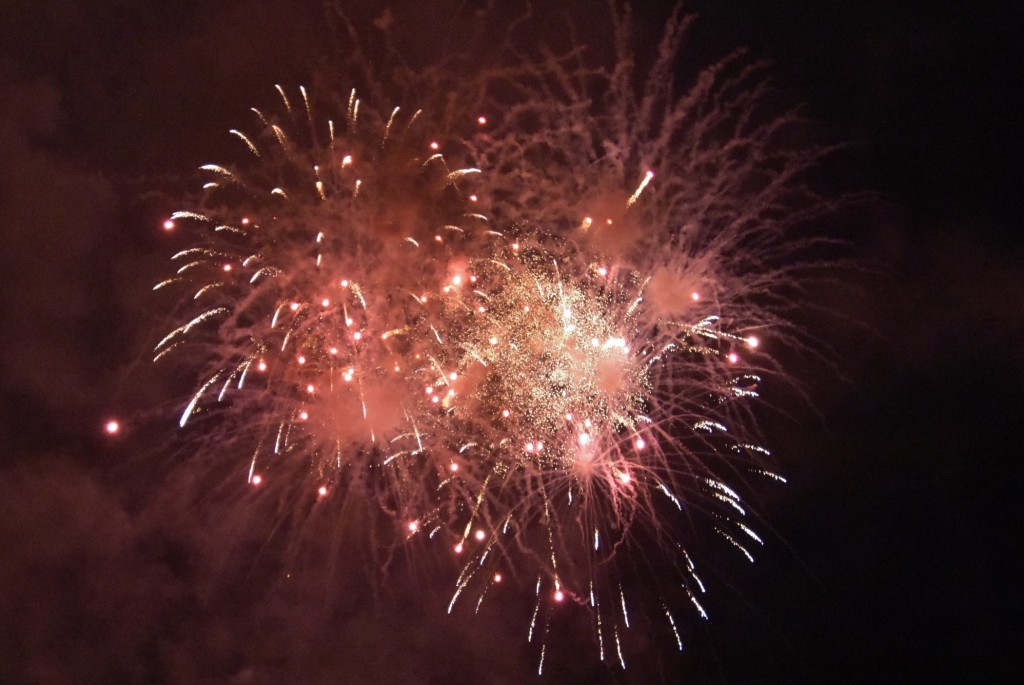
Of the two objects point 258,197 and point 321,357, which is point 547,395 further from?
point 258,197

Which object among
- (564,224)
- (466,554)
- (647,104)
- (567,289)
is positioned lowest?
(466,554)

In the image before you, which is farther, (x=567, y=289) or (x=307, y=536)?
(x=307, y=536)

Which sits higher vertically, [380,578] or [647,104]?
[647,104]

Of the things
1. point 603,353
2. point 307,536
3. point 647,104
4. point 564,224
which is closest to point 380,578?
point 307,536

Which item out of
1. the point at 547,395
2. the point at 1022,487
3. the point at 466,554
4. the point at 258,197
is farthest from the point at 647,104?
the point at 1022,487

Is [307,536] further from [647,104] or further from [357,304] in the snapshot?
[647,104]

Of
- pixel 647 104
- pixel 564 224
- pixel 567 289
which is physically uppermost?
pixel 647 104

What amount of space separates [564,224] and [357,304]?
175cm

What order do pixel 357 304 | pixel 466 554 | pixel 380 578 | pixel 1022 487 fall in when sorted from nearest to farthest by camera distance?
pixel 357 304 → pixel 466 554 → pixel 380 578 → pixel 1022 487

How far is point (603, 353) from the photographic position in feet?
19.6

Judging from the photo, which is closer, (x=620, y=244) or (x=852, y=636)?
(x=620, y=244)

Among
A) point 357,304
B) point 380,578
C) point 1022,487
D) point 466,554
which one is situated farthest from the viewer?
point 1022,487

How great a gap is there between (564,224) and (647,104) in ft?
3.70

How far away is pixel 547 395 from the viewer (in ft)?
19.7
